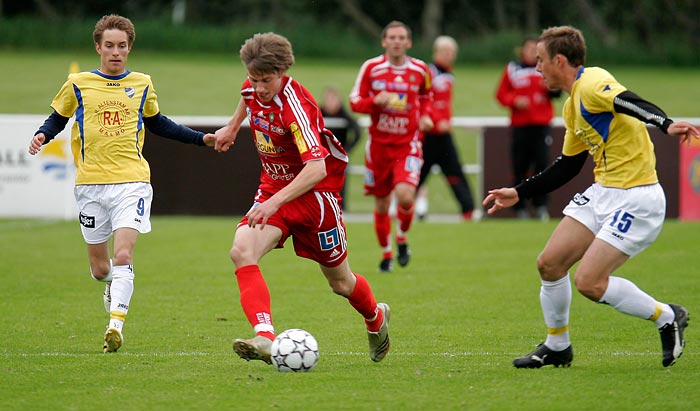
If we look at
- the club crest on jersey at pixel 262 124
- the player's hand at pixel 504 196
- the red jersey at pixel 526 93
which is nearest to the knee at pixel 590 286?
the player's hand at pixel 504 196

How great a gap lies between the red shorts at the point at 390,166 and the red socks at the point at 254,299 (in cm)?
527

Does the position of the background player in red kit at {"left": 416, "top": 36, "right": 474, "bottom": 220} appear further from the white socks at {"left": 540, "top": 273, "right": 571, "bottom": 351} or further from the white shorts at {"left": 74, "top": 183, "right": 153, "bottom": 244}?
the white socks at {"left": 540, "top": 273, "right": 571, "bottom": 351}

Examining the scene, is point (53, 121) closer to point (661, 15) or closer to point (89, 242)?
point (89, 242)

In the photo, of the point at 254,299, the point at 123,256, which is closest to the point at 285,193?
the point at 254,299

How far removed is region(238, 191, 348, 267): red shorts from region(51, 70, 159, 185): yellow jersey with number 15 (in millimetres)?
1502

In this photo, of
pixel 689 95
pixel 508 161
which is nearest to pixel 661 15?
pixel 689 95

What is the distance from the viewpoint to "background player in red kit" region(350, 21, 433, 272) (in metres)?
11.5

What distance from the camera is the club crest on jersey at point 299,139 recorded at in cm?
622

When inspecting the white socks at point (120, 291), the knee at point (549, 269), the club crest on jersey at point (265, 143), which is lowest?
the white socks at point (120, 291)

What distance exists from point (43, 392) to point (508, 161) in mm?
13012

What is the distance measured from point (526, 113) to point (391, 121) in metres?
5.57

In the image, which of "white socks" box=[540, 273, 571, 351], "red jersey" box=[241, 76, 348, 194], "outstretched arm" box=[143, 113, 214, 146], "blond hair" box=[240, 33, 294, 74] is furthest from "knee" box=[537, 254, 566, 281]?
"outstretched arm" box=[143, 113, 214, 146]

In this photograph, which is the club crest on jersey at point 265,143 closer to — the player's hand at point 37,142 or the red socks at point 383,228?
the player's hand at point 37,142

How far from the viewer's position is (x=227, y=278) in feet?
37.2
